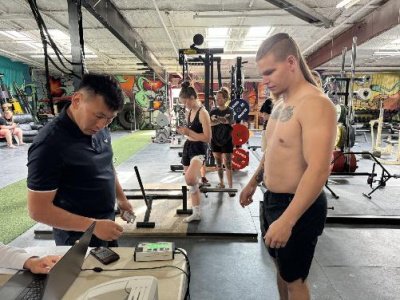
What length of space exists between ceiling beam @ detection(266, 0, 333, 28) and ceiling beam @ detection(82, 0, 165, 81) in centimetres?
267

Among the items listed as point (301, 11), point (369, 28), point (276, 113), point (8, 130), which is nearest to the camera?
point (276, 113)

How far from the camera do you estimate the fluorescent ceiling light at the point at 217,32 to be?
7520 mm

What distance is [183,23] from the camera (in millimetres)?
6895

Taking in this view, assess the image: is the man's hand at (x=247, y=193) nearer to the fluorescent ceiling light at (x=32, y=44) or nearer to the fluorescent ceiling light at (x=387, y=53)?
the fluorescent ceiling light at (x=32, y=44)

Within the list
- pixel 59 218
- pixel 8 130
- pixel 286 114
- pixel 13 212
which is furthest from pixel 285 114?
Result: pixel 8 130

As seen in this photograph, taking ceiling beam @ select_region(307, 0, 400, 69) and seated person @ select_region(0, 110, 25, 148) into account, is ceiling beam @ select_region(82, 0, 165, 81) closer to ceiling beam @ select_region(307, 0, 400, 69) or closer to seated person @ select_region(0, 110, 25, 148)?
seated person @ select_region(0, 110, 25, 148)

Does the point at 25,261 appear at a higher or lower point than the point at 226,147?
higher

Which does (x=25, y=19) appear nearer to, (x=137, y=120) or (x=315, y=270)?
(x=315, y=270)

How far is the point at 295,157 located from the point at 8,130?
10.1 m

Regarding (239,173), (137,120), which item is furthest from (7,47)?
(239,173)

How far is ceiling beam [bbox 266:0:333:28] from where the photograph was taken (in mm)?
4785

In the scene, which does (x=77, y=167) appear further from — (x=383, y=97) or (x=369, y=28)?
(x=383, y=97)

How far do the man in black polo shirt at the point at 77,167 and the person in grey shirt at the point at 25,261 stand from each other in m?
0.16

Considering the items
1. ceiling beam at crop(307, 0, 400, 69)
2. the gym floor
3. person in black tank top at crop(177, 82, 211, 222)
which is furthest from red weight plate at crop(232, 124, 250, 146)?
ceiling beam at crop(307, 0, 400, 69)
